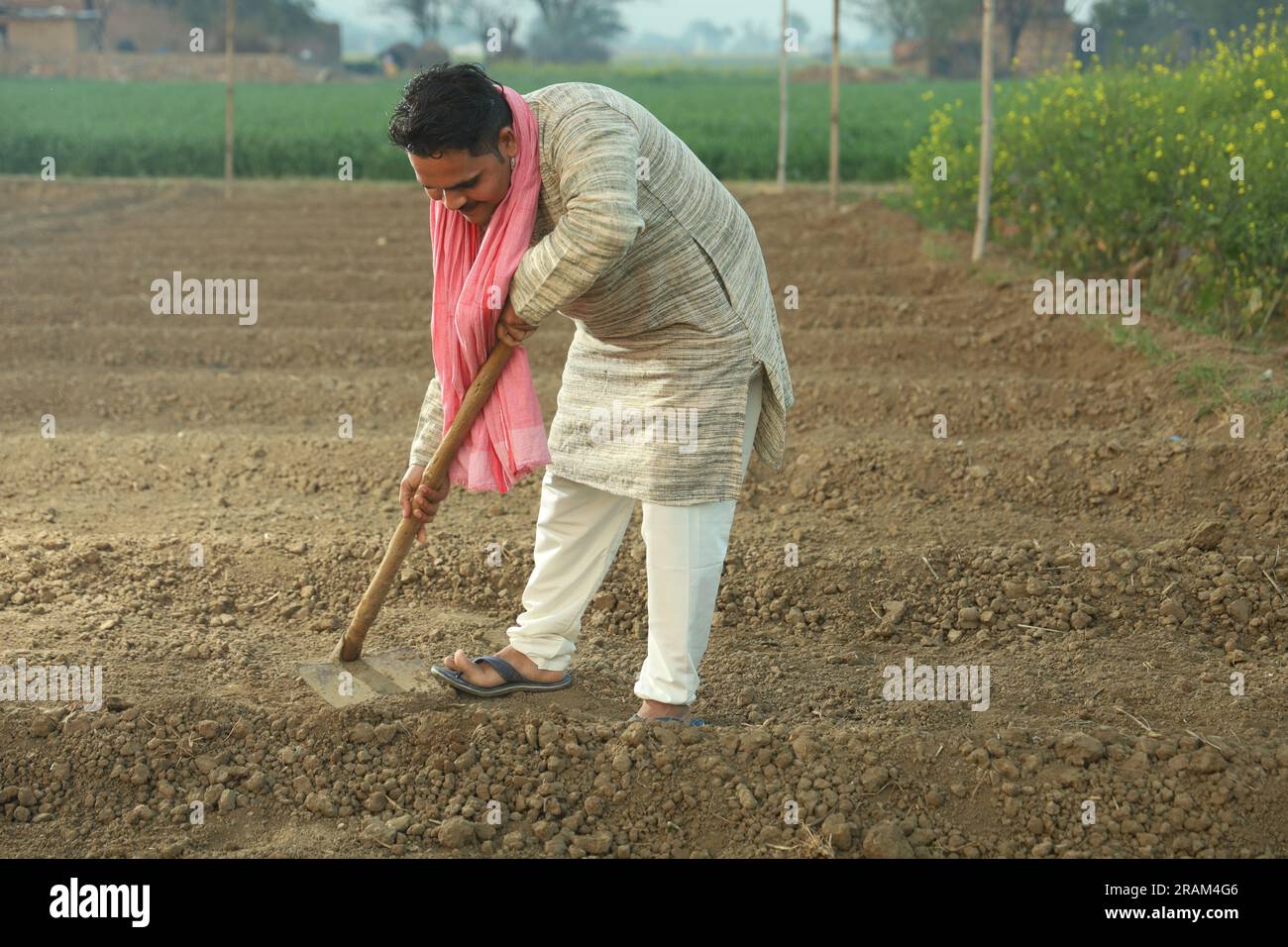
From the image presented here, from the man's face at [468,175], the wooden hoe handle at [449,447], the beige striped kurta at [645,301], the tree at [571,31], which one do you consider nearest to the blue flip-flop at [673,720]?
the beige striped kurta at [645,301]

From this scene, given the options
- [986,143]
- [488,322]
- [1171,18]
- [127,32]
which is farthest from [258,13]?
[488,322]

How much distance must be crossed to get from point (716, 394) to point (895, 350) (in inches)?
160

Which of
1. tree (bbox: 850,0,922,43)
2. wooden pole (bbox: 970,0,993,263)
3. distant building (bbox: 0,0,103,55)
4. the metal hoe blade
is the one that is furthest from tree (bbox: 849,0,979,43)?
the metal hoe blade

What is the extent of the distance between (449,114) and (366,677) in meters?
1.49

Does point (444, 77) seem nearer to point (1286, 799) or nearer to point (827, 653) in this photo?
point (827, 653)

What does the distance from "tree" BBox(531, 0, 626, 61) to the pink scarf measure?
5072 cm

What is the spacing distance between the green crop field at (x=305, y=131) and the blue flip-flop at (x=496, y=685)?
32.4 ft

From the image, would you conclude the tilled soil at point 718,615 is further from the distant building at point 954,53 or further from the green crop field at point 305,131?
the distant building at point 954,53

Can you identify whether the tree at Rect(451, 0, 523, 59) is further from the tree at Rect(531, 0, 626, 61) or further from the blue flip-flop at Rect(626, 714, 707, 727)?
the blue flip-flop at Rect(626, 714, 707, 727)

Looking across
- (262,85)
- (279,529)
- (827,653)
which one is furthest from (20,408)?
(262,85)

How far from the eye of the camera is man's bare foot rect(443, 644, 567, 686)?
124 inches

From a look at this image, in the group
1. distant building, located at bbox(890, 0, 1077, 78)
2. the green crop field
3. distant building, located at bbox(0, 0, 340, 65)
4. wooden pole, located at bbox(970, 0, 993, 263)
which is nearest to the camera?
wooden pole, located at bbox(970, 0, 993, 263)

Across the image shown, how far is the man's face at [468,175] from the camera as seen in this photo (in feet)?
8.14

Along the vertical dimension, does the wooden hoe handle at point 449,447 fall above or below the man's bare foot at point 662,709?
above
